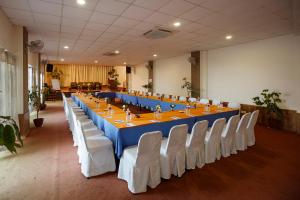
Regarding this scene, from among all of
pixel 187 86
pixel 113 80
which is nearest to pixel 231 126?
pixel 187 86

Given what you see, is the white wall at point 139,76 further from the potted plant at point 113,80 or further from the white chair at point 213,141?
the white chair at point 213,141

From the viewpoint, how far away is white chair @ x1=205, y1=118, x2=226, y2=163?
3189 mm

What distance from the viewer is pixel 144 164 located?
8.12 ft

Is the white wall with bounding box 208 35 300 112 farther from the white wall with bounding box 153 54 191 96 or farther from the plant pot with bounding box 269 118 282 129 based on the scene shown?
the white wall with bounding box 153 54 191 96

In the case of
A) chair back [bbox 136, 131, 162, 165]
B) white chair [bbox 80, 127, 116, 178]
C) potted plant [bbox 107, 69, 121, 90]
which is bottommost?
white chair [bbox 80, 127, 116, 178]

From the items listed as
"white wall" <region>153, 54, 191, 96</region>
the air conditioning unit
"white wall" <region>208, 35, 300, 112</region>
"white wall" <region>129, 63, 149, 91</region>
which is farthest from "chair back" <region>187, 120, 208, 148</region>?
"white wall" <region>129, 63, 149, 91</region>

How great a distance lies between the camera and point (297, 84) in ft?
17.5

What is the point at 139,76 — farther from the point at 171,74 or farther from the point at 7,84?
the point at 7,84

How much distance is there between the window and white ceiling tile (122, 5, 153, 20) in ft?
9.69

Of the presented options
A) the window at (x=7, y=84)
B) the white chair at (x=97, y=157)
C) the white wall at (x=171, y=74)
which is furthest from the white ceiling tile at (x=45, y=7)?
the white wall at (x=171, y=74)

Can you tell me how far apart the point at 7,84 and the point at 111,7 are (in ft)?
11.0

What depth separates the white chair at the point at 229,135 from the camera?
11.4ft

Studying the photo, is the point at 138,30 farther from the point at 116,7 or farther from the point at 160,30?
the point at 116,7

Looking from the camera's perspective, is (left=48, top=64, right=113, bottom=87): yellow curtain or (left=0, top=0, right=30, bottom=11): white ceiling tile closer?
(left=0, top=0, right=30, bottom=11): white ceiling tile
